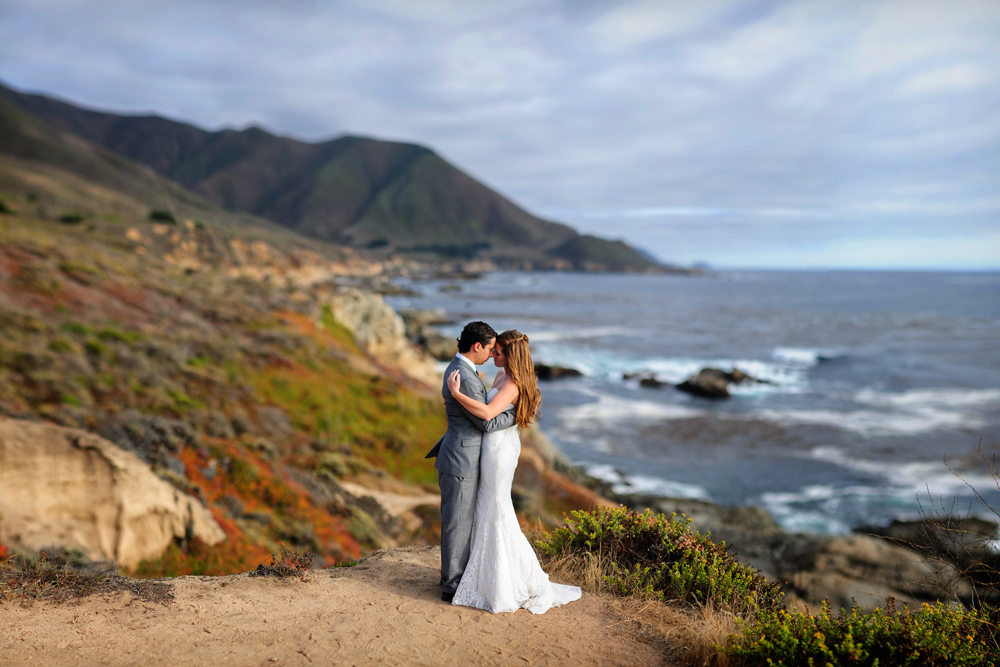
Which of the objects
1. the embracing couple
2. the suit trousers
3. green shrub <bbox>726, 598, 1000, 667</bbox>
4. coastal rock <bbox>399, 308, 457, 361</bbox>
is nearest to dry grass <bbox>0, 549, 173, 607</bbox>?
the suit trousers

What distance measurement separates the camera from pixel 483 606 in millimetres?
5184

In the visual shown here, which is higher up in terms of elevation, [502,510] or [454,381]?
[454,381]

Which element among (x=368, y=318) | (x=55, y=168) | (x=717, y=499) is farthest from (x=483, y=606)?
(x=55, y=168)

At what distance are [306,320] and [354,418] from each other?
11311mm

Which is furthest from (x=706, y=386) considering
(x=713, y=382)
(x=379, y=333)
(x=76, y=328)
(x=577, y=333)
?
(x=76, y=328)

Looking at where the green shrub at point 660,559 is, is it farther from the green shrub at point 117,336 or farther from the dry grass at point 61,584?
the green shrub at point 117,336

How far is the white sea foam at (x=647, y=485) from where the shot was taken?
65.6ft

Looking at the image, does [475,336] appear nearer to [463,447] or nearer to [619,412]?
[463,447]

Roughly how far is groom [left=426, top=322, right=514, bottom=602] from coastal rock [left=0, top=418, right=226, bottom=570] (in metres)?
5.65

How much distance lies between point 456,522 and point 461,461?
1.95ft

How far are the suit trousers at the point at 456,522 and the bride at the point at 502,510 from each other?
68 mm

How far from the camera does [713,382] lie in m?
34.4

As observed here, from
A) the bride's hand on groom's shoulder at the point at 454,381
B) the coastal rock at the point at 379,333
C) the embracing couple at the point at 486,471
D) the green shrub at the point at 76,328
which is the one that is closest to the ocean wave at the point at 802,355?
the coastal rock at the point at 379,333

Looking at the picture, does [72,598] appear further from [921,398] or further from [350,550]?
[921,398]
